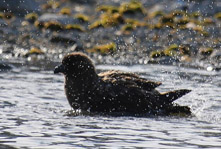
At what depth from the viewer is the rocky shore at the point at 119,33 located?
19422 mm

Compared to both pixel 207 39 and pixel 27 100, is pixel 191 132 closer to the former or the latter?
pixel 27 100

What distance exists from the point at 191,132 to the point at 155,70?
25.5 feet

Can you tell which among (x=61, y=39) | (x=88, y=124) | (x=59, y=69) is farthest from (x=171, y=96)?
(x=61, y=39)

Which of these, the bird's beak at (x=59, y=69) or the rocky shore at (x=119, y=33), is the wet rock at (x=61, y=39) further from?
the bird's beak at (x=59, y=69)

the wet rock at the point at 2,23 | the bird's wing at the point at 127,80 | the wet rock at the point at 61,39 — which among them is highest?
the wet rock at the point at 2,23

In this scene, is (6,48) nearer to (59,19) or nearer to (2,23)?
(59,19)

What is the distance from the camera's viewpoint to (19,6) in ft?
88.2

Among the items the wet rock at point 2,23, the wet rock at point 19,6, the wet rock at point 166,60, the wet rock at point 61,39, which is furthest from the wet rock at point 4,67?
the wet rock at point 19,6

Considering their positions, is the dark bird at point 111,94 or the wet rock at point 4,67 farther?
the wet rock at point 4,67

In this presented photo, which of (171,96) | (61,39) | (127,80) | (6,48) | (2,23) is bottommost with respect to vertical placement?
(171,96)

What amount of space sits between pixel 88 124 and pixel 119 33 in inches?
526

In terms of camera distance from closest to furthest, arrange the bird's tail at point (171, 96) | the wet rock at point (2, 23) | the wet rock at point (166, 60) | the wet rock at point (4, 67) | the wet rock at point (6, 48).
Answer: the bird's tail at point (171, 96), the wet rock at point (4, 67), the wet rock at point (166, 60), the wet rock at point (6, 48), the wet rock at point (2, 23)

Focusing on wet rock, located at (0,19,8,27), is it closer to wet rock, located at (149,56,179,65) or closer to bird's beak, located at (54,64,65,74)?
wet rock, located at (149,56,179,65)

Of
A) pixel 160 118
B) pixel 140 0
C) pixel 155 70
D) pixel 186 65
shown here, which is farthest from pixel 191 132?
pixel 140 0
